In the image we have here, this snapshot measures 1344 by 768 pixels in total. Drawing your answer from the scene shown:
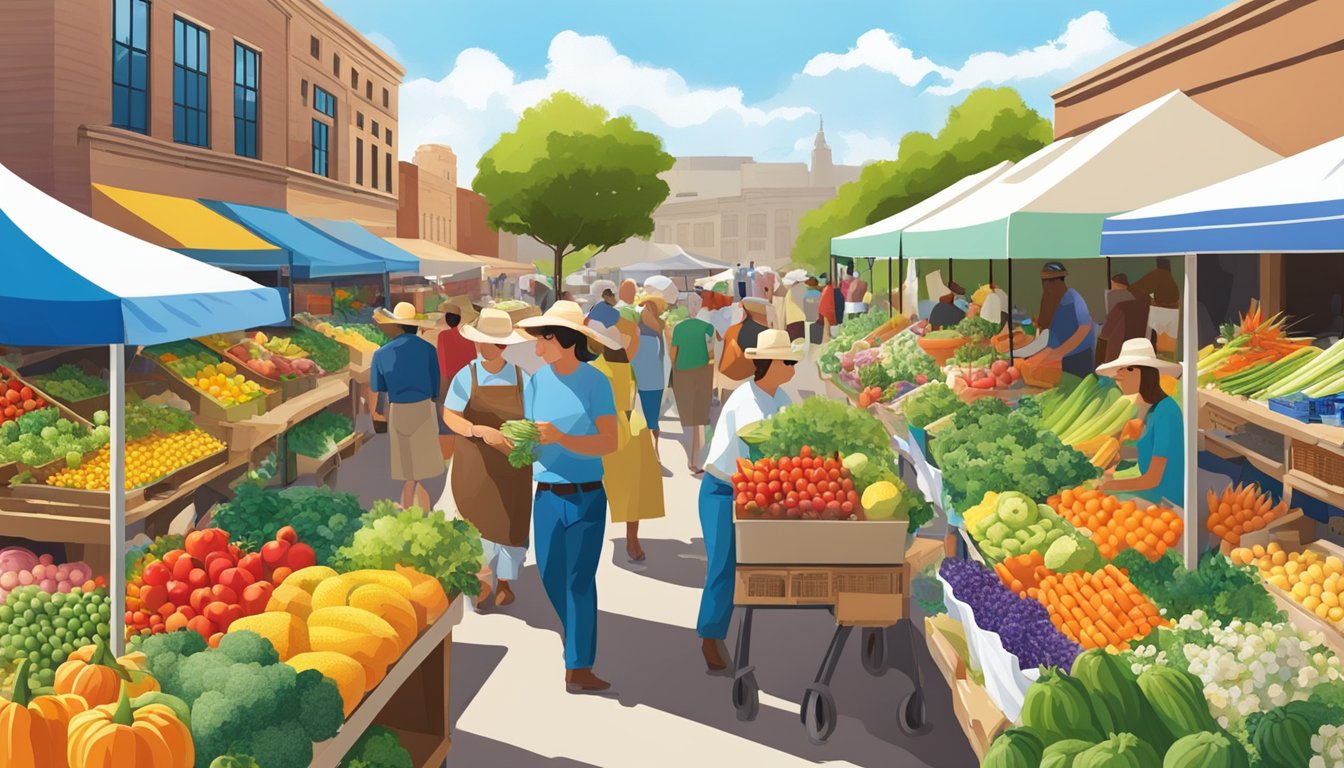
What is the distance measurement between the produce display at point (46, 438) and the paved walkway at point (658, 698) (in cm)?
283

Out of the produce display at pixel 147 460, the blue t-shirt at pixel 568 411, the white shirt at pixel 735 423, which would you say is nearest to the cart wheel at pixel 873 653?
the white shirt at pixel 735 423

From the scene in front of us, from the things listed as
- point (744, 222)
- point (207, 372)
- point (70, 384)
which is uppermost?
point (744, 222)

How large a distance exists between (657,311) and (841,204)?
180ft

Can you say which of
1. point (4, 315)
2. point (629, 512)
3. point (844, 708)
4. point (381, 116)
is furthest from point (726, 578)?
point (381, 116)

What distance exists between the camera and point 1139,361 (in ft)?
20.4

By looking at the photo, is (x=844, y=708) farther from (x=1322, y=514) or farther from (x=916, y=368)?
(x=916, y=368)

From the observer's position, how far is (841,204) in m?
65.2

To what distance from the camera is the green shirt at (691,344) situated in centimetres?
1262

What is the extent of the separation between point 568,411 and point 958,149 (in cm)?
3909

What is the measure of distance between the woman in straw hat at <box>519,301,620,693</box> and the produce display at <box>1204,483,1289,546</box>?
3.21 m

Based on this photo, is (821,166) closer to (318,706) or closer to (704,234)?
(704,234)

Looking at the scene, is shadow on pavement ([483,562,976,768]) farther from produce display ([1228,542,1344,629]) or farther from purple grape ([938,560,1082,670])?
produce display ([1228,542,1344,629])

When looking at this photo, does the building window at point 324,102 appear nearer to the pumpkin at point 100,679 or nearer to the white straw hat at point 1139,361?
the white straw hat at point 1139,361

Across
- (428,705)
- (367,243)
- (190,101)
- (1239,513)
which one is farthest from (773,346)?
(367,243)
